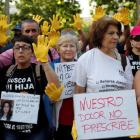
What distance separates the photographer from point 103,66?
2.32 m

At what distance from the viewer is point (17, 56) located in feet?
8.77

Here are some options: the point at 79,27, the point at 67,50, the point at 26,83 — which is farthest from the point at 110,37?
the point at 79,27

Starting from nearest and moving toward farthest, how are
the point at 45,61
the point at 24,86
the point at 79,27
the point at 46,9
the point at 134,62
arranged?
the point at 45,61, the point at 24,86, the point at 134,62, the point at 79,27, the point at 46,9

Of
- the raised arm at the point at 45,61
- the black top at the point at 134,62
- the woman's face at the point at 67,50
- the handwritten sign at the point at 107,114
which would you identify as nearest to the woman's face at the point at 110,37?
the handwritten sign at the point at 107,114

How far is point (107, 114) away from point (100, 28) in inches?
34.0

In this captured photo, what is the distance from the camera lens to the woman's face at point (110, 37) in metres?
2.35

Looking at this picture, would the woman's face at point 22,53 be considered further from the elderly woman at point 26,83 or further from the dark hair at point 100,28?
the dark hair at point 100,28

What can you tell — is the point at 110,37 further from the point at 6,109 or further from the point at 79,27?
the point at 79,27

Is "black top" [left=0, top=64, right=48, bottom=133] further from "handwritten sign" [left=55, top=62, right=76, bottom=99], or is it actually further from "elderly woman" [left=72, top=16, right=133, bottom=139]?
"elderly woman" [left=72, top=16, right=133, bottom=139]

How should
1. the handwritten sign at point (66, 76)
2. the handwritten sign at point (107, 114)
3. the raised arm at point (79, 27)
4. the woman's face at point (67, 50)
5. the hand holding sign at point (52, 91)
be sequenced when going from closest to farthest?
the handwritten sign at point (107, 114)
the hand holding sign at point (52, 91)
the handwritten sign at point (66, 76)
the woman's face at point (67, 50)
the raised arm at point (79, 27)

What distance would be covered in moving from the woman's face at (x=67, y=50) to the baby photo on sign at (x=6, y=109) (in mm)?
913

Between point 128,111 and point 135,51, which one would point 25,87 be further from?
point 135,51

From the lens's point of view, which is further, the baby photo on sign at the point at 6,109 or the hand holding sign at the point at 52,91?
the baby photo on sign at the point at 6,109

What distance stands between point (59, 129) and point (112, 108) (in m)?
0.90
